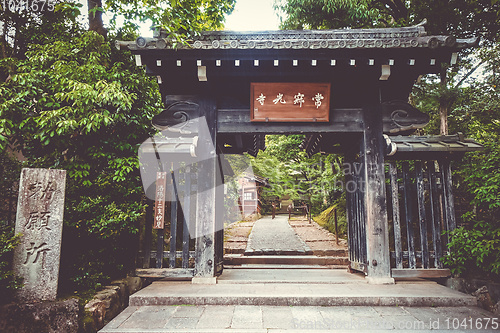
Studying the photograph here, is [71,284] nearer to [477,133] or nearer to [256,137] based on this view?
[256,137]

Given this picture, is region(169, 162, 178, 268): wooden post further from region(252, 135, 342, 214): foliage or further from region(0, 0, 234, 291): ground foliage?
region(252, 135, 342, 214): foliage

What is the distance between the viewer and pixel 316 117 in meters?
5.96

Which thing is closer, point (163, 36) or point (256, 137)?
point (163, 36)

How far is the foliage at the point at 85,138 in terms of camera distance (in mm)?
5055

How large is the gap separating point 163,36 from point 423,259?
720cm

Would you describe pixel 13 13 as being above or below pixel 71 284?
above

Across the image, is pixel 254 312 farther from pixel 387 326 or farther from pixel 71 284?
pixel 71 284

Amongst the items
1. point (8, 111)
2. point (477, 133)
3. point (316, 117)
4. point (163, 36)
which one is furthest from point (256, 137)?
point (477, 133)

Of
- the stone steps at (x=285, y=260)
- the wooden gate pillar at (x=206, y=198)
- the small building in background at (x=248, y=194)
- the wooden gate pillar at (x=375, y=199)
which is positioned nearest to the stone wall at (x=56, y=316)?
the wooden gate pillar at (x=206, y=198)

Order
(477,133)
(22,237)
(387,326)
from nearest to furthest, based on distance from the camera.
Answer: (387,326) < (22,237) < (477,133)

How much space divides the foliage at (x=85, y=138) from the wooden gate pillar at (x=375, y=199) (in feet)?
15.8

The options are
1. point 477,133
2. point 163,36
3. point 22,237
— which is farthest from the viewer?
point 477,133

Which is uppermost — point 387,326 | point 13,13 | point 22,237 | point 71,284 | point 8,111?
point 13,13

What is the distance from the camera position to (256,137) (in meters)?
8.54
